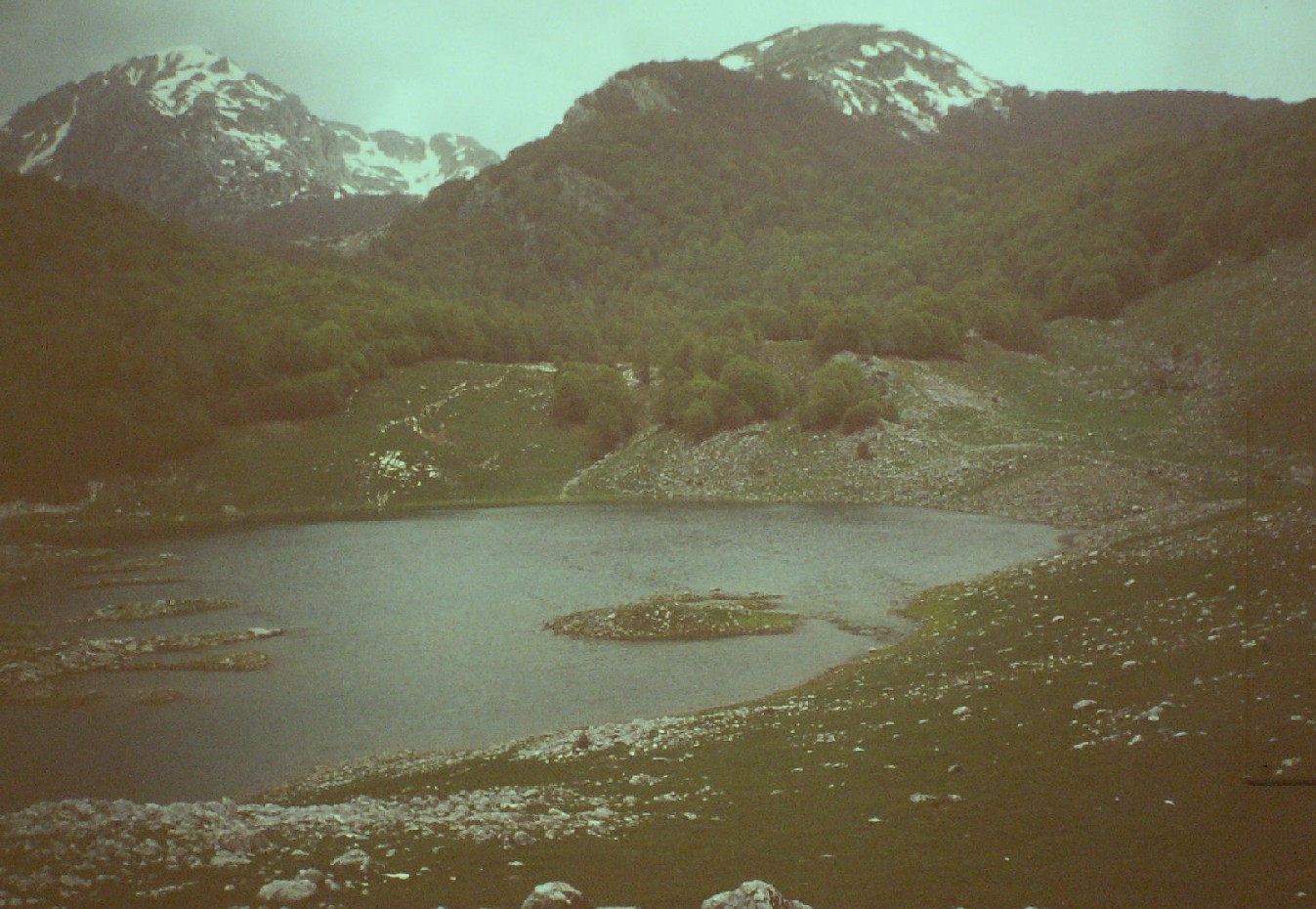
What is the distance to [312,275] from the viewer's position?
17175 centimetres

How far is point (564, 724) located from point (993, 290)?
148 m

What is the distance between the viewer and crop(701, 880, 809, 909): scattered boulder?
12000mm

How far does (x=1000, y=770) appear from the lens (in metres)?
17.4

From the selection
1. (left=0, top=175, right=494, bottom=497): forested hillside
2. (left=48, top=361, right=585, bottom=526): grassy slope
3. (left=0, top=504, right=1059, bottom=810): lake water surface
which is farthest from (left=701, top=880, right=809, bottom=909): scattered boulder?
(left=0, top=175, right=494, bottom=497): forested hillside

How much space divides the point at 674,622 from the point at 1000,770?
92.1 feet

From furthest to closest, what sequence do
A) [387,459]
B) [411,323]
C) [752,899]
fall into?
[411,323]
[387,459]
[752,899]

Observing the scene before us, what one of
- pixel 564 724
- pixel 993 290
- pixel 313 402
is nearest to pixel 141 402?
pixel 313 402

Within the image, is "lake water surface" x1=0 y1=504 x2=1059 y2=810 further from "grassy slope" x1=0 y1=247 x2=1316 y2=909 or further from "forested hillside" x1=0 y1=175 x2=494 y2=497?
"forested hillside" x1=0 y1=175 x2=494 y2=497

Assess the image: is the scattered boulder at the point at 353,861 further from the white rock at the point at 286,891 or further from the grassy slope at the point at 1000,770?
the white rock at the point at 286,891

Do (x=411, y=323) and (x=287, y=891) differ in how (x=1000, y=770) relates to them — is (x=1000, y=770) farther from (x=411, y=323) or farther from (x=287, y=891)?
(x=411, y=323)

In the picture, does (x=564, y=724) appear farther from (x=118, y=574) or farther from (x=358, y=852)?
(x=118, y=574)

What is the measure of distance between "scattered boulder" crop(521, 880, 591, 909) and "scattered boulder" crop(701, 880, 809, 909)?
2.09 m

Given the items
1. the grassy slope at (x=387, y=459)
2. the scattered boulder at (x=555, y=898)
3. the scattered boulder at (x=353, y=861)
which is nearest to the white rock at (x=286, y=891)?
the scattered boulder at (x=353, y=861)

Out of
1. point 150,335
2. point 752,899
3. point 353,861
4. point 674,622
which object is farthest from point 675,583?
point 150,335
